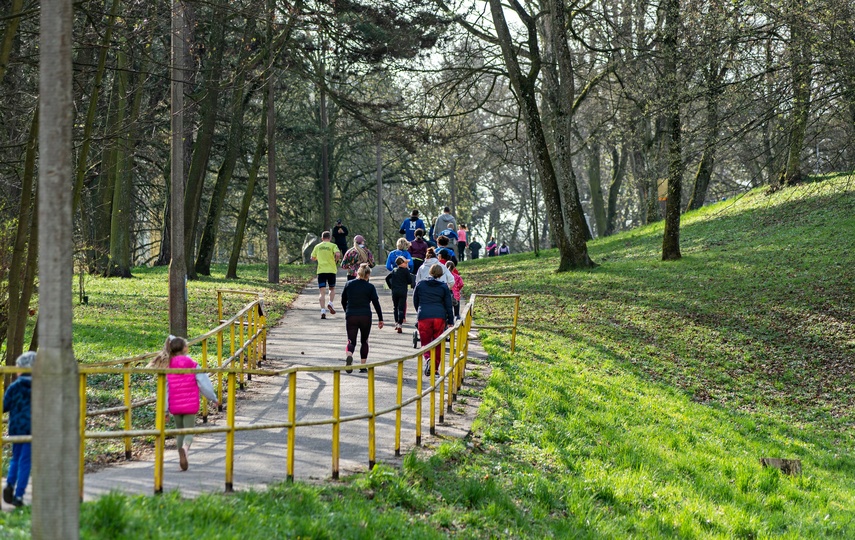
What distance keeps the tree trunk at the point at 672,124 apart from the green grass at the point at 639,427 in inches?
27.7

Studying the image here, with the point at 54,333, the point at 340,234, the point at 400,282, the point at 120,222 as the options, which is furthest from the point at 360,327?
the point at 120,222

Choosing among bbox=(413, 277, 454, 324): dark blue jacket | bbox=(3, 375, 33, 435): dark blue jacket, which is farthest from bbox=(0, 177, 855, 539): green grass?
bbox=(413, 277, 454, 324): dark blue jacket

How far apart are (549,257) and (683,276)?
1065cm

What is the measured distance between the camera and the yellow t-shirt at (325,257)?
20.1 m

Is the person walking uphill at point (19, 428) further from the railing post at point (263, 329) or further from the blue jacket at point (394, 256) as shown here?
the blue jacket at point (394, 256)

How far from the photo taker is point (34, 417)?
5168 millimetres

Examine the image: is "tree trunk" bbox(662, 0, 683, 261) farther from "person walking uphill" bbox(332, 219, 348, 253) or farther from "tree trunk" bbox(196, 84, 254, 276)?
"tree trunk" bbox(196, 84, 254, 276)

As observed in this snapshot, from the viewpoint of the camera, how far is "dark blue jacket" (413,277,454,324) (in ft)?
44.9

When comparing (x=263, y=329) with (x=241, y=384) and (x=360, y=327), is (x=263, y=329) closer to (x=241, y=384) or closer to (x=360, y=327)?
(x=241, y=384)

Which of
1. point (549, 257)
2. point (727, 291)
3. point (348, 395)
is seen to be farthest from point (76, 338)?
point (549, 257)

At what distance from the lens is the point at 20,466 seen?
666cm

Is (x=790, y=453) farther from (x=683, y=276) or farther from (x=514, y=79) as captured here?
(x=514, y=79)

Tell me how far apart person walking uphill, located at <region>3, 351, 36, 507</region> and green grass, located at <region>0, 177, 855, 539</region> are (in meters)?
0.46

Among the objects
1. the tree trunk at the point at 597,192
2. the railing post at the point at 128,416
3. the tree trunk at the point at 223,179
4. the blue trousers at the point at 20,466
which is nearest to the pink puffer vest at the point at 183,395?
the railing post at the point at 128,416
